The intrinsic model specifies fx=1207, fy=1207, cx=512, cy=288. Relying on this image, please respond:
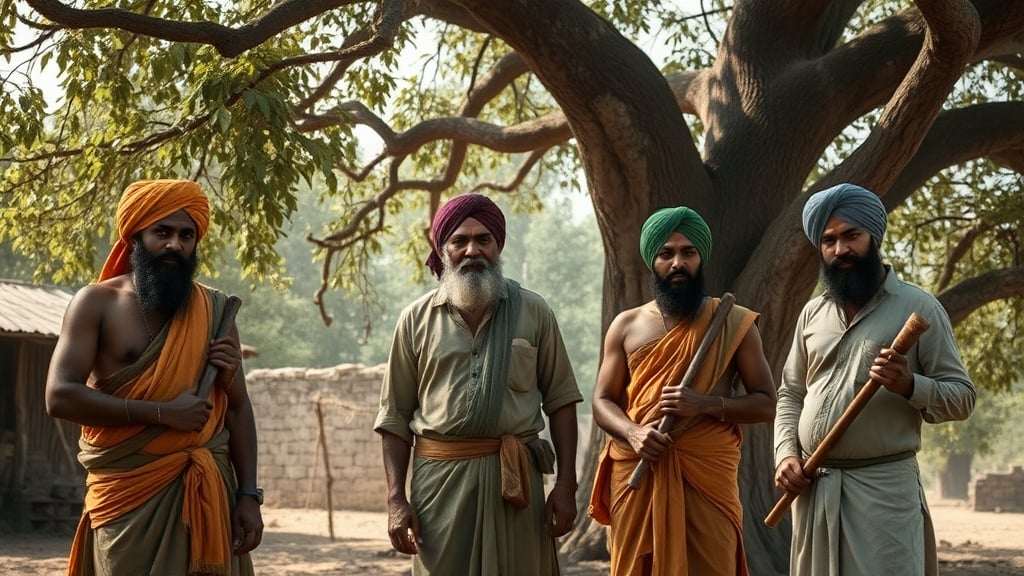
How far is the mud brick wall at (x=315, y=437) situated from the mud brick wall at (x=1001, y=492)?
13.2 meters

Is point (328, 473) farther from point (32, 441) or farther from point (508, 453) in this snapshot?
point (508, 453)

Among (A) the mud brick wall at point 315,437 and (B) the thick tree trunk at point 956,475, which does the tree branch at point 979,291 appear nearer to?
(A) the mud brick wall at point 315,437

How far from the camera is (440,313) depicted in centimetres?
451

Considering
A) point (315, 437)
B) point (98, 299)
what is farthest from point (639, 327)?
point (315, 437)

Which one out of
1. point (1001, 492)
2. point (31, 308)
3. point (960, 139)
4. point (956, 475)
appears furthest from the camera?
point (956, 475)

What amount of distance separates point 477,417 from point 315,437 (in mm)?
17198

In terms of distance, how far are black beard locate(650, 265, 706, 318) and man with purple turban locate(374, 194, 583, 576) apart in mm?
447

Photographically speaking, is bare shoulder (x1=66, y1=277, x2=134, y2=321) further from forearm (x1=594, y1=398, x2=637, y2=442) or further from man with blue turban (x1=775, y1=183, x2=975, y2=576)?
man with blue turban (x1=775, y1=183, x2=975, y2=576)

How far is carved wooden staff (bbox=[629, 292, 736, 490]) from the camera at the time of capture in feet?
14.3

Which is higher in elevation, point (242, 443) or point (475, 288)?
point (475, 288)

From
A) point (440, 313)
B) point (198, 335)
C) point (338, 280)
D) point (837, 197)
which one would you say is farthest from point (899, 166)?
point (338, 280)

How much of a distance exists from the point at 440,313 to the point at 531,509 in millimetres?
801

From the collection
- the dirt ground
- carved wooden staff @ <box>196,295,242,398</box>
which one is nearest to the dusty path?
the dirt ground

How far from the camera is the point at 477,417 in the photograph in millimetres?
4258
